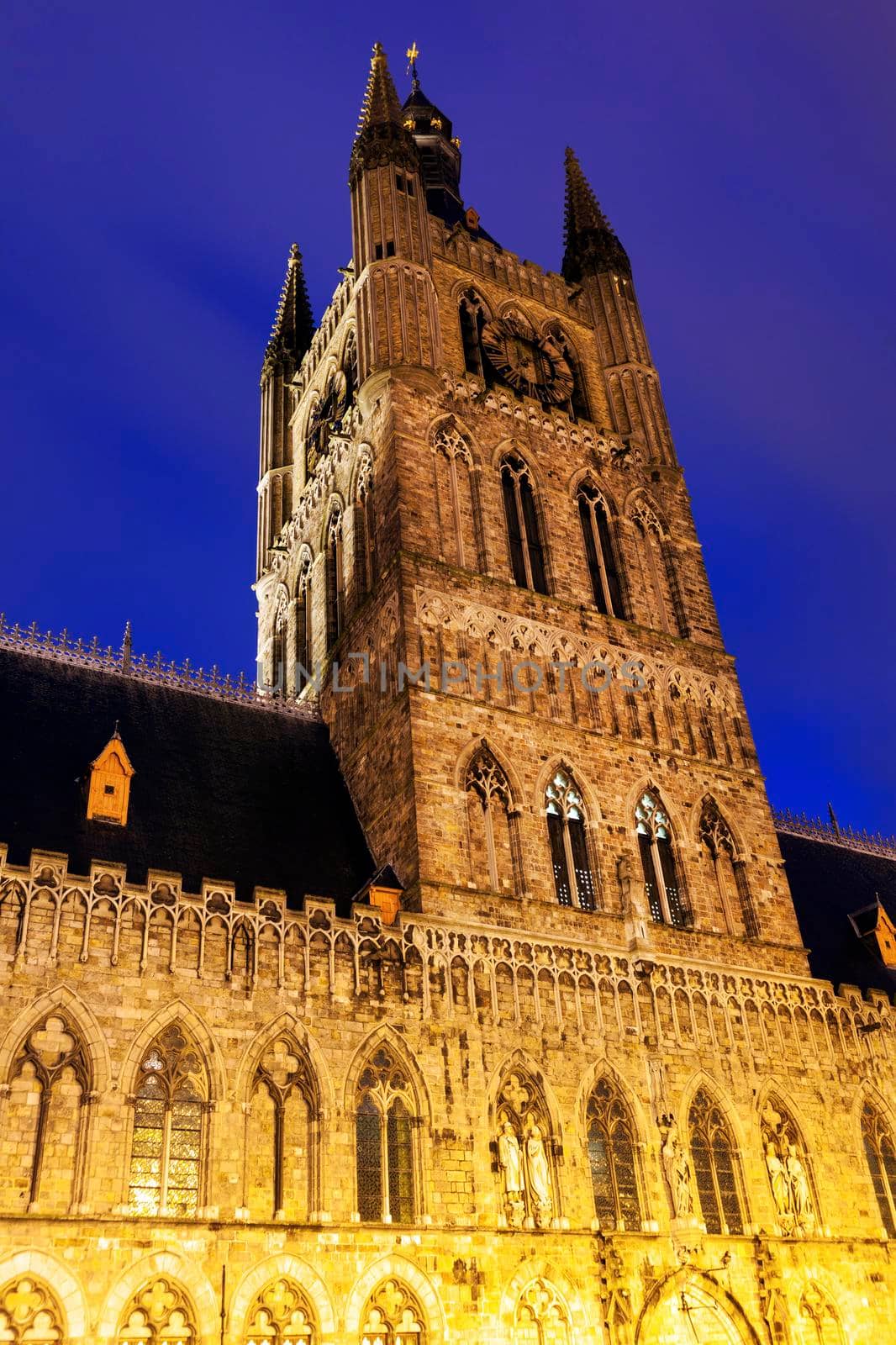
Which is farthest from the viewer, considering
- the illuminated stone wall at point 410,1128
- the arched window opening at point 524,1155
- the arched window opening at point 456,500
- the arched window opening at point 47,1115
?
the arched window opening at point 456,500

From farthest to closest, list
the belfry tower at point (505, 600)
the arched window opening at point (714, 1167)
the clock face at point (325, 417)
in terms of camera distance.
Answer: the clock face at point (325, 417) < the belfry tower at point (505, 600) < the arched window opening at point (714, 1167)

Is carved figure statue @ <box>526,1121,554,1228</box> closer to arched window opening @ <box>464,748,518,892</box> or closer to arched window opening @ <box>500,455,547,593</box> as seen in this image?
arched window opening @ <box>464,748,518,892</box>

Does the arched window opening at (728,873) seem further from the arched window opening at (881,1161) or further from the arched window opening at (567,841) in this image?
the arched window opening at (881,1161)

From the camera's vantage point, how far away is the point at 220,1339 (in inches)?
706

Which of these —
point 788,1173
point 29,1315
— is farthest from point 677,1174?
point 29,1315

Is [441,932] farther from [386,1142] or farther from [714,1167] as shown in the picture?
A: [714,1167]

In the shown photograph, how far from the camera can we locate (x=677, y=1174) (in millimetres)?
23141

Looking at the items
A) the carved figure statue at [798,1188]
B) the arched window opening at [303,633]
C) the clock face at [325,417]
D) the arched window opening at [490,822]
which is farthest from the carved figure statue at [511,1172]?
the clock face at [325,417]

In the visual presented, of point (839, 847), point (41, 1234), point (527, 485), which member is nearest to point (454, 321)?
point (527, 485)

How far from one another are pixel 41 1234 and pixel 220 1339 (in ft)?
10.2

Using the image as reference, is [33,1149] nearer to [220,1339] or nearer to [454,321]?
[220,1339]

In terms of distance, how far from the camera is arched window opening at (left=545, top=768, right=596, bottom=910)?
25625mm

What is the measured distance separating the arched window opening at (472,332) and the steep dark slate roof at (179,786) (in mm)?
10953

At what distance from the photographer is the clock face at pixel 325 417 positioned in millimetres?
34656
